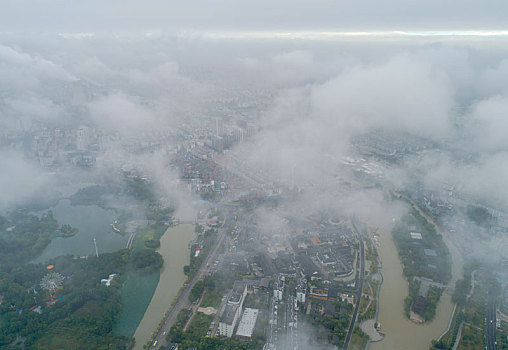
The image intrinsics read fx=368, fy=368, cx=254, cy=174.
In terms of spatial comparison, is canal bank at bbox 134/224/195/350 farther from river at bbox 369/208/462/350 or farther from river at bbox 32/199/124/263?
river at bbox 369/208/462/350

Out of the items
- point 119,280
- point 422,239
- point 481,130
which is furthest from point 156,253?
point 481,130

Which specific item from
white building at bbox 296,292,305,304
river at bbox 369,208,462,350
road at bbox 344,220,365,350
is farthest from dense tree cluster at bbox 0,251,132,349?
river at bbox 369,208,462,350

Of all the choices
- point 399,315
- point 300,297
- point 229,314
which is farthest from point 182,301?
point 399,315

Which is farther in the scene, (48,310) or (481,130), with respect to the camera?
(481,130)

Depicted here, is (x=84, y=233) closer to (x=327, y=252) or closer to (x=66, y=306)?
(x=66, y=306)

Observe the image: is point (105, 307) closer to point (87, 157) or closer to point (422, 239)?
point (422, 239)
